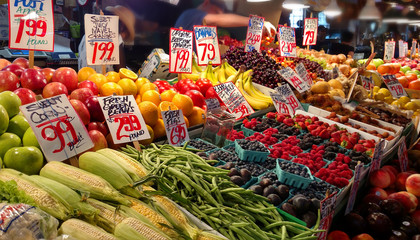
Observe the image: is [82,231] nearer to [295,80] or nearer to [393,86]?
[295,80]

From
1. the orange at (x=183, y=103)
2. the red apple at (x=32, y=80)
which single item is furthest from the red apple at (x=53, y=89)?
the orange at (x=183, y=103)

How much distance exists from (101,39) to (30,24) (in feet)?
1.98

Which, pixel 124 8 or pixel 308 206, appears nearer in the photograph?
pixel 308 206

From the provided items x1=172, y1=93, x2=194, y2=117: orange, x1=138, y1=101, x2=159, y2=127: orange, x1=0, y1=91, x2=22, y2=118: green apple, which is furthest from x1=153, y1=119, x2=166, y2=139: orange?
x1=0, y1=91, x2=22, y2=118: green apple

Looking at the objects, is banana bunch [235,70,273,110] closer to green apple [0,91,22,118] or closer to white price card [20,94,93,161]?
white price card [20,94,93,161]

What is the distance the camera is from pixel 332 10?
1038 cm

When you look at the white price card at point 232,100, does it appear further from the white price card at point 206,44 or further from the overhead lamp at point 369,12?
the overhead lamp at point 369,12

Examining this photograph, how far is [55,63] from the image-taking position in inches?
212

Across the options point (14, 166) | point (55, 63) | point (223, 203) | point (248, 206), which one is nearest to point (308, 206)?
point (248, 206)

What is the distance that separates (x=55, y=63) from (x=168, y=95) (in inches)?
135

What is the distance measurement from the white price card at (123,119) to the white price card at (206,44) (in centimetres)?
196

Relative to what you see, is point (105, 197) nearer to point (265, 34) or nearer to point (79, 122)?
point (79, 122)

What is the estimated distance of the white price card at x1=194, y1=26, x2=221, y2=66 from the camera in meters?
3.96

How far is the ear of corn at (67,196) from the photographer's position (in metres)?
1.29
